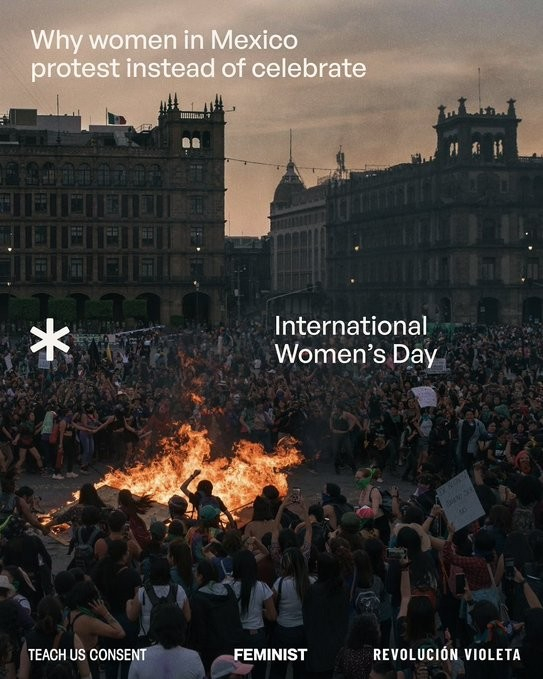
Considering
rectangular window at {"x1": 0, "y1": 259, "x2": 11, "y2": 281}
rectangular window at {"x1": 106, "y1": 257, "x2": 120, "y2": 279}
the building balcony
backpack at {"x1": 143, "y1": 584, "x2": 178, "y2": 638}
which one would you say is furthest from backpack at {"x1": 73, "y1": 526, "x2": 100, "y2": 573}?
the building balcony

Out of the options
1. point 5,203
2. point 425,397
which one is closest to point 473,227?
point 5,203

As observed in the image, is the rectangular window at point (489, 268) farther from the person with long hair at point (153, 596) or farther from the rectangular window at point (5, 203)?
the person with long hair at point (153, 596)

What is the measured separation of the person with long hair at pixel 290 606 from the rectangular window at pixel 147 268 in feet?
257

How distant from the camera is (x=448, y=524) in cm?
925

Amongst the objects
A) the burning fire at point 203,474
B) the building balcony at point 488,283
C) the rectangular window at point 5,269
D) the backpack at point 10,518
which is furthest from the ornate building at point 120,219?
the backpack at point 10,518

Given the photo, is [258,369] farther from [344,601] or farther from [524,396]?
[344,601]

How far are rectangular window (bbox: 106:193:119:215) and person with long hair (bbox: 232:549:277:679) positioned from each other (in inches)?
3110

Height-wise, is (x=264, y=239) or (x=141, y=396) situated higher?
(x=264, y=239)

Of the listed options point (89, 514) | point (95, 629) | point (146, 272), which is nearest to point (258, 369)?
point (89, 514)

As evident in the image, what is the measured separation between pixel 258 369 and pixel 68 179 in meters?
52.7

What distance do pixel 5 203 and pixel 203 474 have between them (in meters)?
73.2

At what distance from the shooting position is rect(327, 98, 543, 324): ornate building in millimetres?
84688

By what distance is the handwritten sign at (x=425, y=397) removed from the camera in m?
20.5

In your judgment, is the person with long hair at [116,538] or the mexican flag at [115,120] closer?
the person with long hair at [116,538]
